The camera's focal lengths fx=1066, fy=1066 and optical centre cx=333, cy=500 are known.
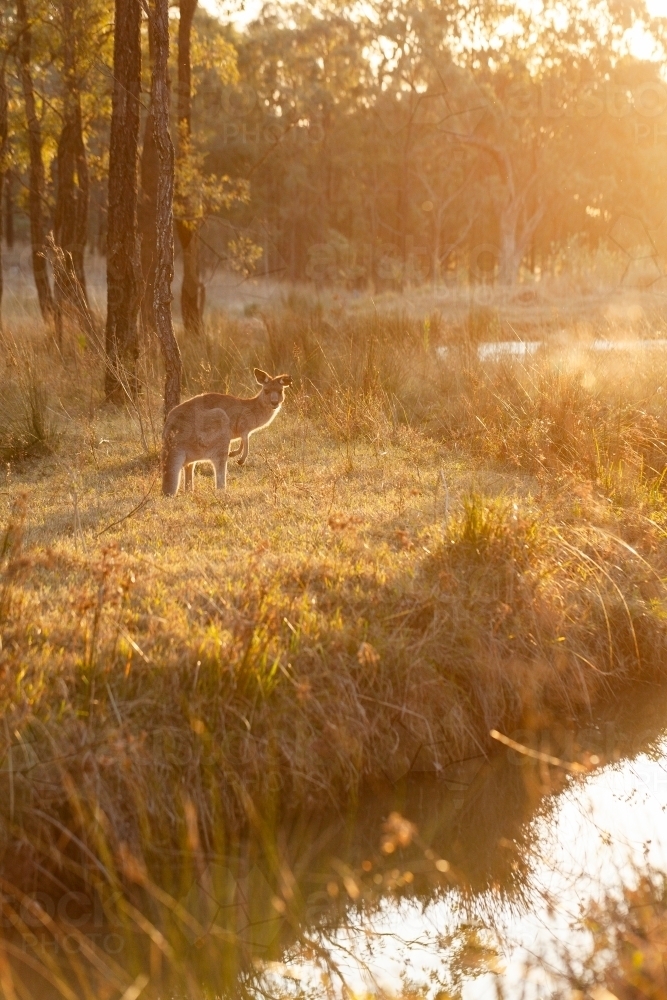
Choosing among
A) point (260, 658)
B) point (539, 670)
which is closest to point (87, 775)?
point (260, 658)

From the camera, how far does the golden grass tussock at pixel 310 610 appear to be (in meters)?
4.56

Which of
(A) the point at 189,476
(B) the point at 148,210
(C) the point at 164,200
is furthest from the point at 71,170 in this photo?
(A) the point at 189,476

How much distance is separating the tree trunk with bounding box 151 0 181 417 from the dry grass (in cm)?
65

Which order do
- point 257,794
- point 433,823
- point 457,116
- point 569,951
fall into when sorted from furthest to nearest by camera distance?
1. point 457,116
2. point 433,823
3. point 257,794
4. point 569,951

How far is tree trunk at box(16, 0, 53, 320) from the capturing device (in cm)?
1844

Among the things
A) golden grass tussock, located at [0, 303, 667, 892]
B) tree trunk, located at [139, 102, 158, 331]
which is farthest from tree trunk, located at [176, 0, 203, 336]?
golden grass tussock, located at [0, 303, 667, 892]

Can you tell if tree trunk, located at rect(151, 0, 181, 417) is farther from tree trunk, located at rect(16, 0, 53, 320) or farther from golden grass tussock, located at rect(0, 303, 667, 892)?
tree trunk, located at rect(16, 0, 53, 320)

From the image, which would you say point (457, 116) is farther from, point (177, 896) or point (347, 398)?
point (177, 896)

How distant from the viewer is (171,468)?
8.35 m

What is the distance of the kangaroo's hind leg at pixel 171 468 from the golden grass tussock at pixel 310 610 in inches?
3.9

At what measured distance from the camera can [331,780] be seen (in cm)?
495

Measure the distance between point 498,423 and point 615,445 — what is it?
1.30 meters

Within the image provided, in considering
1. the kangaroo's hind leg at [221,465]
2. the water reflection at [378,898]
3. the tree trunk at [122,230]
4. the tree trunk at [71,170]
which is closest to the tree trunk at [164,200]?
the kangaroo's hind leg at [221,465]

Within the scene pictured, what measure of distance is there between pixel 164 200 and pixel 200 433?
101 inches
